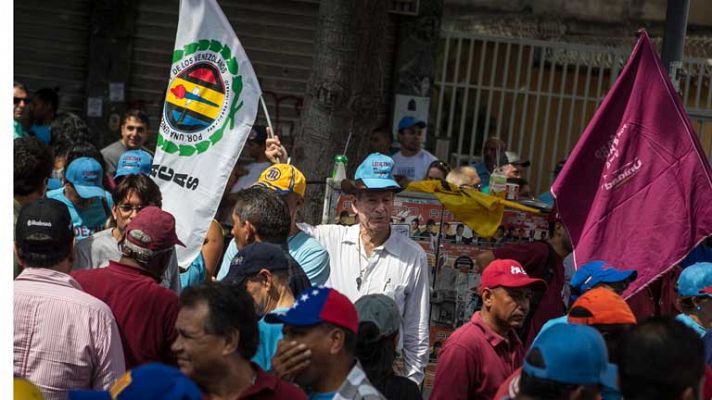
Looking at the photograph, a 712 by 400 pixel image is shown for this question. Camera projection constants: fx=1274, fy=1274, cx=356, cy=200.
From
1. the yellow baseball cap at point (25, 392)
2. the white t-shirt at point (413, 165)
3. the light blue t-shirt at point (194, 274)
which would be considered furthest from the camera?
the white t-shirt at point (413, 165)

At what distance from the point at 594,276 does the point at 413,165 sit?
5500mm

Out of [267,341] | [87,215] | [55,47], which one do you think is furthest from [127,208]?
[55,47]

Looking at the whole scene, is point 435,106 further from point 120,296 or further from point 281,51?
point 120,296

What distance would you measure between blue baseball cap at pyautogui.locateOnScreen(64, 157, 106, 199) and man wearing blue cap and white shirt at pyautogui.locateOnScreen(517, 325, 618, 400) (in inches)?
162

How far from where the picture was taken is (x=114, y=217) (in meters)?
6.75

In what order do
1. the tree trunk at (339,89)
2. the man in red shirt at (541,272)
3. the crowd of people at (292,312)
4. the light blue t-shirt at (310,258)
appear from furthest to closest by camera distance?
1. the tree trunk at (339,89)
2. the man in red shirt at (541,272)
3. the light blue t-shirt at (310,258)
4. the crowd of people at (292,312)

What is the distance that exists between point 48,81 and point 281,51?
2437mm

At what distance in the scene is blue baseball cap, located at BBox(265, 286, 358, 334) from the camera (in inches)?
171

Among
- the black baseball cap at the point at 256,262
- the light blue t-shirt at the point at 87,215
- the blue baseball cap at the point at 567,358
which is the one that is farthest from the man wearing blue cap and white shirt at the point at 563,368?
the light blue t-shirt at the point at 87,215

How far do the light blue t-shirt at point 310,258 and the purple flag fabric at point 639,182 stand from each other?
55.5 inches

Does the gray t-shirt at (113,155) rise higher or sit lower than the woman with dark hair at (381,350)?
higher

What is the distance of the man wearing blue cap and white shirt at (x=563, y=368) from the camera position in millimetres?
3781

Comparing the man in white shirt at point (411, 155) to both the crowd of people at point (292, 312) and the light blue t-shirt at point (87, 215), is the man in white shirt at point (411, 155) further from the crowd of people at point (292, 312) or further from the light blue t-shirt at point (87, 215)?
the light blue t-shirt at point (87, 215)

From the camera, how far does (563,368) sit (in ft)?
12.5
